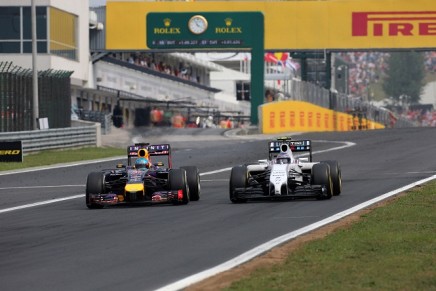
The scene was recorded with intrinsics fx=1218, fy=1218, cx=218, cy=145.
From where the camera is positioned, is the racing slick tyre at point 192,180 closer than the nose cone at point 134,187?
No

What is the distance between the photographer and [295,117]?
2440 inches

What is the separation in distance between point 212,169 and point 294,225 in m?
16.3

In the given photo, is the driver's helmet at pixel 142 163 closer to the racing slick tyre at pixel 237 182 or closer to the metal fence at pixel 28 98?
the racing slick tyre at pixel 237 182

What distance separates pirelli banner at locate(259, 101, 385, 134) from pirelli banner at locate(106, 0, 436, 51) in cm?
369

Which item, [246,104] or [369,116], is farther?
[246,104]

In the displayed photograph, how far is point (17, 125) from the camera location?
146ft

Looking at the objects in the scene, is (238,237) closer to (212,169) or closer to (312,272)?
(312,272)

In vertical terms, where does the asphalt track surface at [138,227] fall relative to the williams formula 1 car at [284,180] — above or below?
below

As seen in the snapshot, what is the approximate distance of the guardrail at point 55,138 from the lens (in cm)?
3969

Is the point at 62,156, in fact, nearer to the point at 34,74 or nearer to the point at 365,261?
the point at 34,74

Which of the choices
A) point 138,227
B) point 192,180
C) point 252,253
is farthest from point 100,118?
point 252,253

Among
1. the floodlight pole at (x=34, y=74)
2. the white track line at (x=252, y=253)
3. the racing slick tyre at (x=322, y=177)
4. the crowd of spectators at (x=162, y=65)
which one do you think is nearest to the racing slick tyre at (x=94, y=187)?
the racing slick tyre at (x=322, y=177)

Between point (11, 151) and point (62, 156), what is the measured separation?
319 cm

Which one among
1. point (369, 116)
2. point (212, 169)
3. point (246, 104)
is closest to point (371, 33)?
point (369, 116)
